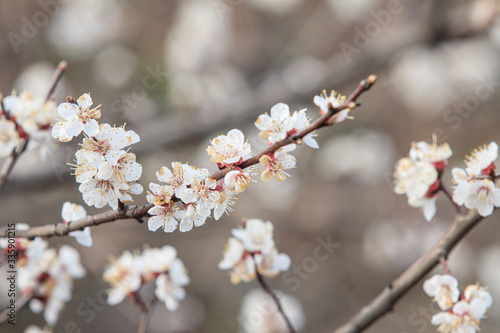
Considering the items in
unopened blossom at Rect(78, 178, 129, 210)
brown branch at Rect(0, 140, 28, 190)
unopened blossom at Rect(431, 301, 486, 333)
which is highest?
brown branch at Rect(0, 140, 28, 190)

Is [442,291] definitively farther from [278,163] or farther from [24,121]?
[24,121]

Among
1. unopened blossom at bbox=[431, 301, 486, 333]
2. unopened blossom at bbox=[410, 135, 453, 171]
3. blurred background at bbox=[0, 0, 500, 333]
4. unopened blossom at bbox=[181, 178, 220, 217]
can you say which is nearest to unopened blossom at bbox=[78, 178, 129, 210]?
unopened blossom at bbox=[181, 178, 220, 217]

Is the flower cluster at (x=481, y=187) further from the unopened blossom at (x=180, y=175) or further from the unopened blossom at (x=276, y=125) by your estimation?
the unopened blossom at (x=180, y=175)

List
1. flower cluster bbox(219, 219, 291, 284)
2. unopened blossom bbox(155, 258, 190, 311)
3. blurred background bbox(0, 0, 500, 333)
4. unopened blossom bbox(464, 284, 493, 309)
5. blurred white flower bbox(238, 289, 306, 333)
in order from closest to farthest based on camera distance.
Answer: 1. unopened blossom bbox(464, 284, 493, 309)
2. flower cluster bbox(219, 219, 291, 284)
3. unopened blossom bbox(155, 258, 190, 311)
4. blurred white flower bbox(238, 289, 306, 333)
5. blurred background bbox(0, 0, 500, 333)

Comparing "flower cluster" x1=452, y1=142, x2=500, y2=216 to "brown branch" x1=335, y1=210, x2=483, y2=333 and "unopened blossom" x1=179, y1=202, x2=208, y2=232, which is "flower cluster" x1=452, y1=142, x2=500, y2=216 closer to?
"brown branch" x1=335, y1=210, x2=483, y2=333

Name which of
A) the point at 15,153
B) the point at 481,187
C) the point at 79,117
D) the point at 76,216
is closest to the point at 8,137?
the point at 15,153

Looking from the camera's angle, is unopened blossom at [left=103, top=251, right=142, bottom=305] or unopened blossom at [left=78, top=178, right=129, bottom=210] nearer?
unopened blossom at [left=78, top=178, right=129, bottom=210]

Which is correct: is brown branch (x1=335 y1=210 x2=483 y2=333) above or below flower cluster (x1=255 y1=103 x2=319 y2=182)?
below

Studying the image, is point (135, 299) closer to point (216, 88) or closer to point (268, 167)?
point (268, 167)
